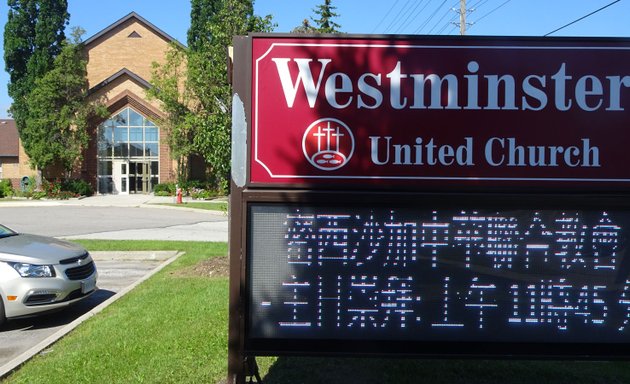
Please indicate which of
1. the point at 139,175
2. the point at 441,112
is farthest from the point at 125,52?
the point at 441,112

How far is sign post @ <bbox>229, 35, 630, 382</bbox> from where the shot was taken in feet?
11.1

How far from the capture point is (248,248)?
3416 mm

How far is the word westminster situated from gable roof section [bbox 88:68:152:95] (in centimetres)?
3770

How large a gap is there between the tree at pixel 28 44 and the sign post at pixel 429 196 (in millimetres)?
39329

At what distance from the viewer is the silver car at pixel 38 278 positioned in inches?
257

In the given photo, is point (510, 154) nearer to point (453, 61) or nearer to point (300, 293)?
point (453, 61)

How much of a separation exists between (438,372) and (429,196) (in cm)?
196

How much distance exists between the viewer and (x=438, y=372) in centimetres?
458

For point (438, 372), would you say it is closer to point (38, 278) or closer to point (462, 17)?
point (38, 278)

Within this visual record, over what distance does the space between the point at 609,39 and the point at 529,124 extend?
0.73 meters

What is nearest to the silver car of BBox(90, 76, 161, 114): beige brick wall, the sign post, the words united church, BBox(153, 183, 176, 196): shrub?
the sign post

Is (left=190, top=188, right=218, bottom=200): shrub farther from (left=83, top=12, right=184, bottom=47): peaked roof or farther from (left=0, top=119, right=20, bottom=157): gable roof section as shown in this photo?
(left=0, top=119, right=20, bottom=157): gable roof section

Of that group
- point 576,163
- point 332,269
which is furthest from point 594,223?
point 332,269

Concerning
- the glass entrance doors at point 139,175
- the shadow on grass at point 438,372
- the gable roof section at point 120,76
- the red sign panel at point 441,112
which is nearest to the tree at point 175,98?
the gable roof section at point 120,76
